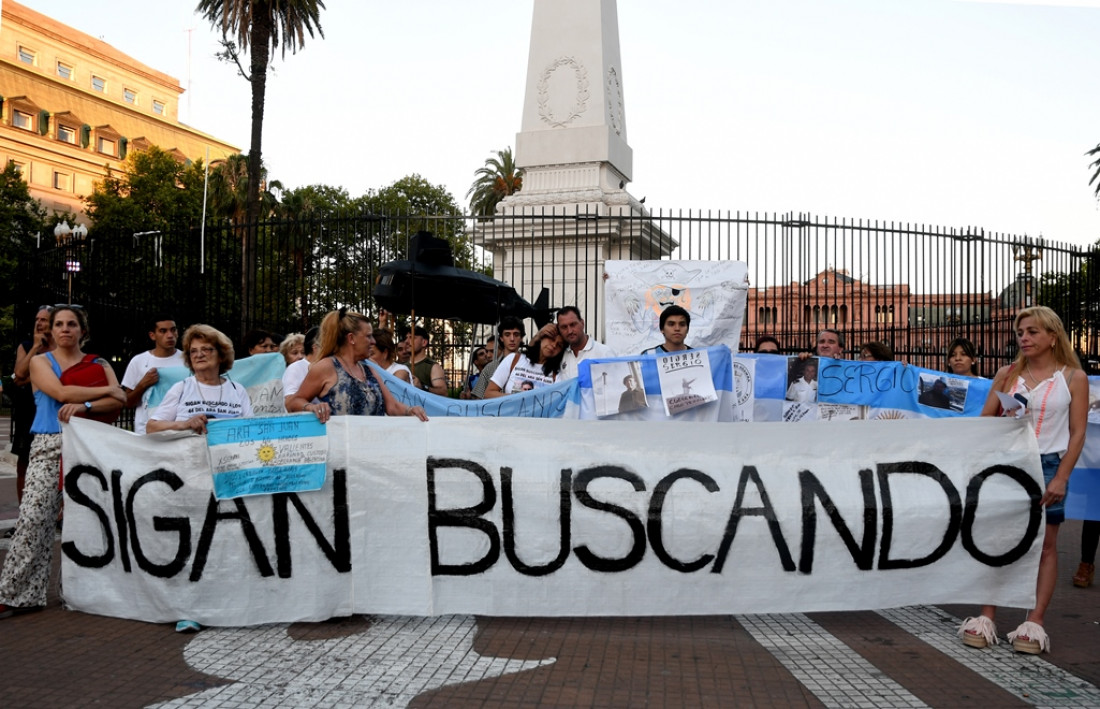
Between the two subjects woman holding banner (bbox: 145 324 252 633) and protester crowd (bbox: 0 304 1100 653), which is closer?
protester crowd (bbox: 0 304 1100 653)

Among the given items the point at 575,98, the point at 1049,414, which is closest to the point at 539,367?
the point at 1049,414

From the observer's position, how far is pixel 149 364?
279 inches

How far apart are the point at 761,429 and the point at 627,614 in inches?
52.3

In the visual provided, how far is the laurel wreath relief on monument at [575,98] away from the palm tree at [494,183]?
115ft

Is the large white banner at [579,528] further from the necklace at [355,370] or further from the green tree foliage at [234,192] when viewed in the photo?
the green tree foliage at [234,192]

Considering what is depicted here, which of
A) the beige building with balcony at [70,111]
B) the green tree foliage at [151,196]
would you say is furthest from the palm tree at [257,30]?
the beige building with balcony at [70,111]

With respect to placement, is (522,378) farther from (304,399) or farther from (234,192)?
(234,192)

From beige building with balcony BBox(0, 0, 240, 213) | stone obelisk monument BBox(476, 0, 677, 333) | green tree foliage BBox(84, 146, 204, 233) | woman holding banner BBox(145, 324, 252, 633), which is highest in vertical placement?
beige building with balcony BBox(0, 0, 240, 213)

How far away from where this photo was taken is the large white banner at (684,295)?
10.8 meters

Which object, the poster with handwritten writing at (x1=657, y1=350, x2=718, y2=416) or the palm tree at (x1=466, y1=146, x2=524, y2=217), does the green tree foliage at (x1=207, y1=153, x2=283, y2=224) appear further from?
the poster with handwritten writing at (x1=657, y1=350, x2=718, y2=416)

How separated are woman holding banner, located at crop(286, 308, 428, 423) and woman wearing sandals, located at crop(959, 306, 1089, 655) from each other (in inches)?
136

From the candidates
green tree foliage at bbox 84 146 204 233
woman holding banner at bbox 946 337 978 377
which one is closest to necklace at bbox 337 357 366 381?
woman holding banner at bbox 946 337 978 377

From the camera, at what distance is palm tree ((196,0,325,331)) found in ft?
74.2

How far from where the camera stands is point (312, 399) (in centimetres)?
565
